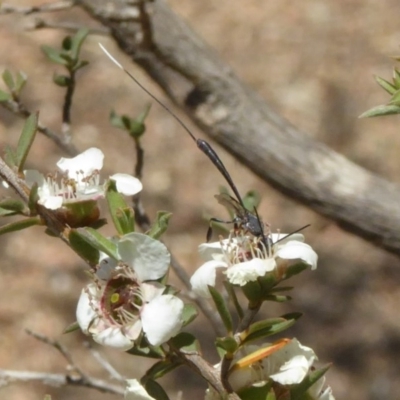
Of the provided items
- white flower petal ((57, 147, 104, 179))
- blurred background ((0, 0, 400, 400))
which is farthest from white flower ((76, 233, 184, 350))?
blurred background ((0, 0, 400, 400))

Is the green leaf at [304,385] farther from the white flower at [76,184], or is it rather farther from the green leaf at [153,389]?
the white flower at [76,184]

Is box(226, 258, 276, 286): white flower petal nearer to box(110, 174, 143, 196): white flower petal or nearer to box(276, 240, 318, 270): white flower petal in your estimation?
box(276, 240, 318, 270): white flower petal

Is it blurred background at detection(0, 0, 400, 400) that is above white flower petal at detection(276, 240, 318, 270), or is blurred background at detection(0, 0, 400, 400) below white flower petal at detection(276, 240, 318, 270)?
below

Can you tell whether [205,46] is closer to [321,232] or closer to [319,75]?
[321,232]

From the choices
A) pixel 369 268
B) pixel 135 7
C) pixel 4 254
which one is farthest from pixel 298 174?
pixel 4 254

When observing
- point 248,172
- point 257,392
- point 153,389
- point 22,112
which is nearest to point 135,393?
point 153,389

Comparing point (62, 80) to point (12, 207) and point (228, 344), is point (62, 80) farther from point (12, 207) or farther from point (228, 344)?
point (228, 344)

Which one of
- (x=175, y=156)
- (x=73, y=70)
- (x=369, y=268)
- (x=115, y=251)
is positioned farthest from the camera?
(x=175, y=156)
